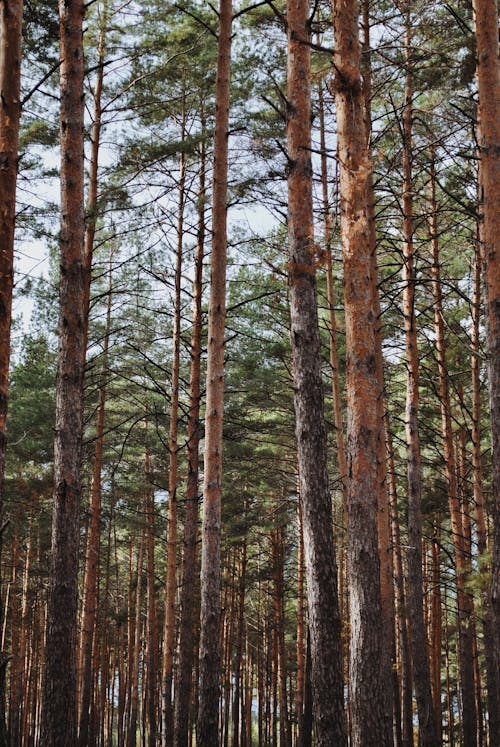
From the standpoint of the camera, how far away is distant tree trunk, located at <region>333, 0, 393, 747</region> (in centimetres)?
524

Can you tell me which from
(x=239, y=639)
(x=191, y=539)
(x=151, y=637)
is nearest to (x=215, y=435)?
(x=191, y=539)

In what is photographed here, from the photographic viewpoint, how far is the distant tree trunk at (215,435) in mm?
7949

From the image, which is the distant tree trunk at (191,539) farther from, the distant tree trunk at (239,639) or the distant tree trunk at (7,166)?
the distant tree trunk at (239,639)

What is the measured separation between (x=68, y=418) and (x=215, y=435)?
285 cm

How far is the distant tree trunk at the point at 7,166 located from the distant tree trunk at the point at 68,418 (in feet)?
1.71

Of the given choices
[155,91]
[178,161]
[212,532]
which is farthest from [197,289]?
[212,532]

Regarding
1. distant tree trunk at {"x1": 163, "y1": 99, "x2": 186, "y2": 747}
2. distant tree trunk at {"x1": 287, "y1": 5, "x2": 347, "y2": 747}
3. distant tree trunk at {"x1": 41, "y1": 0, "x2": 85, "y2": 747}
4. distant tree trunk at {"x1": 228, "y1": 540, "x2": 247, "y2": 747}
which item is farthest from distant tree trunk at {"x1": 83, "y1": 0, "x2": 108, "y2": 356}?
distant tree trunk at {"x1": 228, "y1": 540, "x2": 247, "y2": 747}

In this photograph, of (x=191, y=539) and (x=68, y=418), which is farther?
(x=191, y=539)

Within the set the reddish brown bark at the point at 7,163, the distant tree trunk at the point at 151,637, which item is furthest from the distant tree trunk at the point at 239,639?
the reddish brown bark at the point at 7,163

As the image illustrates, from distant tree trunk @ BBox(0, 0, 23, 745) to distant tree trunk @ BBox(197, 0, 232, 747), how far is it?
2774mm

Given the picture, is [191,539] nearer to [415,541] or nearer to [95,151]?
[415,541]

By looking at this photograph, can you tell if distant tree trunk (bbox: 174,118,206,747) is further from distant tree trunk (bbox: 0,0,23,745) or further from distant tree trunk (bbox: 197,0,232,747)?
distant tree trunk (bbox: 0,0,23,745)

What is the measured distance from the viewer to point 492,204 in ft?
20.9

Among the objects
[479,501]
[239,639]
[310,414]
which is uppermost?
[310,414]
